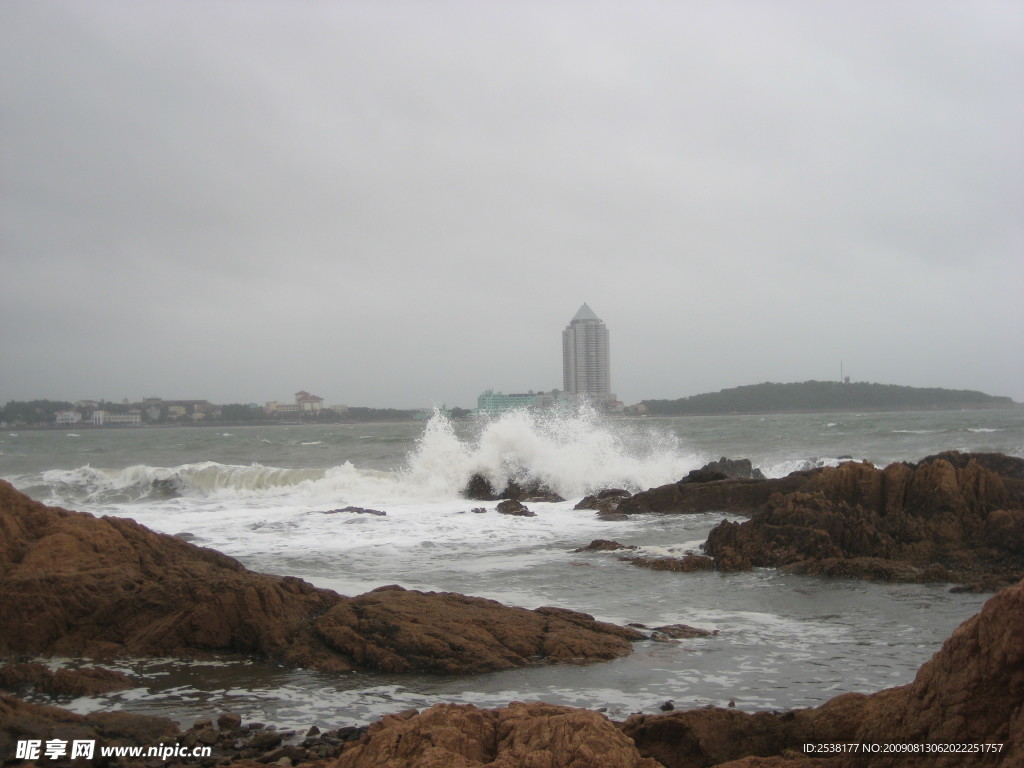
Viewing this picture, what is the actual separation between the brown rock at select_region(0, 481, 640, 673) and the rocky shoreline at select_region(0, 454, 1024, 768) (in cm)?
2

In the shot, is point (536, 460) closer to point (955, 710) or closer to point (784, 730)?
point (784, 730)

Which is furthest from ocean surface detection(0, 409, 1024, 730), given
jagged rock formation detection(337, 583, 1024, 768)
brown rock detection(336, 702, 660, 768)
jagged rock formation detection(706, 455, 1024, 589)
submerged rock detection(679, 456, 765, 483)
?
submerged rock detection(679, 456, 765, 483)

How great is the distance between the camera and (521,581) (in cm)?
1094

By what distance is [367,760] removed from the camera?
3764mm

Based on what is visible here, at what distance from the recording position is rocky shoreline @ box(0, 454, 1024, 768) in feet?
11.5

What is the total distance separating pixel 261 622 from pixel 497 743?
3.99 metres

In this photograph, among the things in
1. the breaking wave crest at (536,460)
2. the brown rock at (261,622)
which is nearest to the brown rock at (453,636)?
the brown rock at (261,622)

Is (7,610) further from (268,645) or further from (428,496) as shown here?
(428,496)

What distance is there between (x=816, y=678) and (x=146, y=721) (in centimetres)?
480

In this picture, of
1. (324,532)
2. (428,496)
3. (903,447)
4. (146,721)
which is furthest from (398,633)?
(903,447)

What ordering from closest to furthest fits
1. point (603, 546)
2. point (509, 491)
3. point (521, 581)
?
point (521, 581)
point (603, 546)
point (509, 491)

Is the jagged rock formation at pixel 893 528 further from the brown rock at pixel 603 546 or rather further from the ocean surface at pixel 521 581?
the brown rock at pixel 603 546

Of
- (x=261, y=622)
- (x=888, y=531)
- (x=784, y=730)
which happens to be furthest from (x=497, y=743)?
(x=888, y=531)

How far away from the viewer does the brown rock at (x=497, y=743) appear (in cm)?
358
